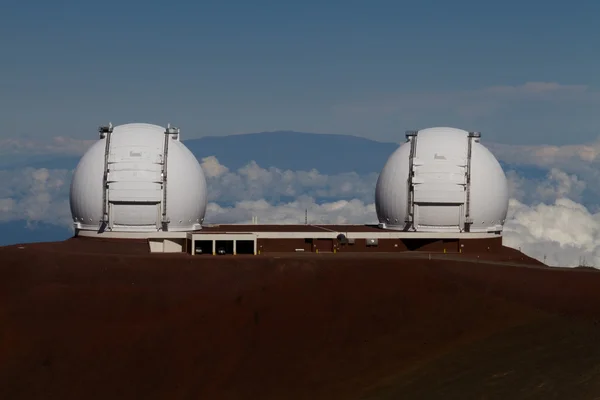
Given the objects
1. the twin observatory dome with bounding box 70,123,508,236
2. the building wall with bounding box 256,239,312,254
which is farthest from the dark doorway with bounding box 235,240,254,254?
the twin observatory dome with bounding box 70,123,508,236

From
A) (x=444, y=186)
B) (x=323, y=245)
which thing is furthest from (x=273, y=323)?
(x=444, y=186)

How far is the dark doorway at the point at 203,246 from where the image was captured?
5206 centimetres

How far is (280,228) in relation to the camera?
190ft

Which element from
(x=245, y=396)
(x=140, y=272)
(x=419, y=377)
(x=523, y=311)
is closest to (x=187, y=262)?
(x=140, y=272)

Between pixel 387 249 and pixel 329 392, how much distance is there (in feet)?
58.3

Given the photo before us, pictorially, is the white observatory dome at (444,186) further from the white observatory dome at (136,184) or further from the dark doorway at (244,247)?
the white observatory dome at (136,184)

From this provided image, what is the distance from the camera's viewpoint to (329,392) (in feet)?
125

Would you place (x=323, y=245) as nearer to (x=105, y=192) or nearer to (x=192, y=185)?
(x=192, y=185)

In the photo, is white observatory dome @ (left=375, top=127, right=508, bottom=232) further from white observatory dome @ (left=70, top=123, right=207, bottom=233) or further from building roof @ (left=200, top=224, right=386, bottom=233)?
white observatory dome @ (left=70, top=123, right=207, bottom=233)

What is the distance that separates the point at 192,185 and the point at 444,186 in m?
16.9

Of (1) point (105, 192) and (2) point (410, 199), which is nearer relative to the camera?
(1) point (105, 192)

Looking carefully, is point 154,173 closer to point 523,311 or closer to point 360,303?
point 360,303

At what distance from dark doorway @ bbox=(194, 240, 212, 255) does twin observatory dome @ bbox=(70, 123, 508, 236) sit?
9.51 feet

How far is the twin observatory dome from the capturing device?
5325 centimetres
